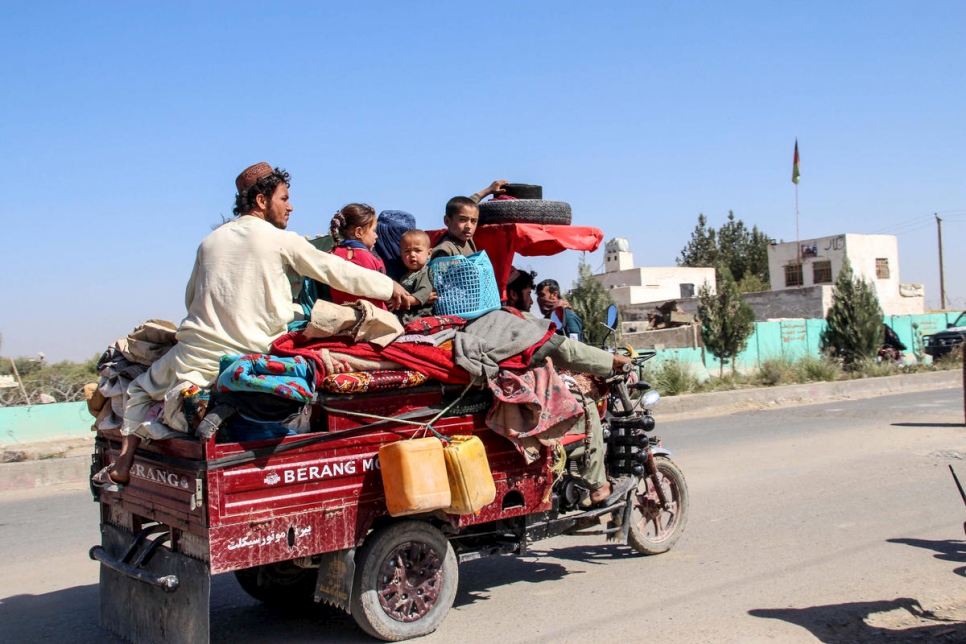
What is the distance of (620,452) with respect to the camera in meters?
5.69

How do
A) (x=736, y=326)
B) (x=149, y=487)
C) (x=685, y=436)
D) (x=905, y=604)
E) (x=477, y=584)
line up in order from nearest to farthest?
1. (x=149, y=487)
2. (x=905, y=604)
3. (x=477, y=584)
4. (x=685, y=436)
5. (x=736, y=326)

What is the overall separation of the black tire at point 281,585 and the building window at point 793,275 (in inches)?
1770

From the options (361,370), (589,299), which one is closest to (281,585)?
(361,370)

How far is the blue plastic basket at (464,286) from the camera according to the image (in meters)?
4.83

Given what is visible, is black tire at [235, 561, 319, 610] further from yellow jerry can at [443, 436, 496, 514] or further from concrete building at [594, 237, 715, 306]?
concrete building at [594, 237, 715, 306]

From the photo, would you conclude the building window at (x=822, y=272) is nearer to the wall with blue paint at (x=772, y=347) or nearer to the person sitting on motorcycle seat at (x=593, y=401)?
the wall with blue paint at (x=772, y=347)

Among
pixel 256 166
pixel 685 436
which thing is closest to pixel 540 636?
pixel 256 166

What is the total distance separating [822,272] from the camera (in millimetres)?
44719

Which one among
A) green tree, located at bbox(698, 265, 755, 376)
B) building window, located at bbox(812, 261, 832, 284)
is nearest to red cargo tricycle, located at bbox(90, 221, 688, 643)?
green tree, located at bbox(698, 265, 755, 376)

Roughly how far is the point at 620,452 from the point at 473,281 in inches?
66.3

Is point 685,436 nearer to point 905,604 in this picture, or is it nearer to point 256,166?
point 905,604

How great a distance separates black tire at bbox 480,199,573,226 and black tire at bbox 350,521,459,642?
2.20 metres

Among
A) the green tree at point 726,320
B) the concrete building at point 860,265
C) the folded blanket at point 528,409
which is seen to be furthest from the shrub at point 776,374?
the concrete building at point 860,265

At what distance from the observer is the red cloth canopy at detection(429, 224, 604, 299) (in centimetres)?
562
